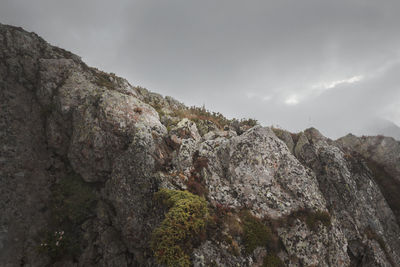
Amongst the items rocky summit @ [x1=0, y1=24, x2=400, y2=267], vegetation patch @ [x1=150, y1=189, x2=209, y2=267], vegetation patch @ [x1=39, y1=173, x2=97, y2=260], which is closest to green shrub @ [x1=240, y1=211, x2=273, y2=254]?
rocky summit @ [x1=0, y1=24, x2=400, y2=267]

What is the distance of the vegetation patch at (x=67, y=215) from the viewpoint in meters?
11.2

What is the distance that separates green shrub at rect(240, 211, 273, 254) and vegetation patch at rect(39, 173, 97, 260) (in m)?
11.3

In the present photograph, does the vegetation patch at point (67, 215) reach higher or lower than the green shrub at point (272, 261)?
higher

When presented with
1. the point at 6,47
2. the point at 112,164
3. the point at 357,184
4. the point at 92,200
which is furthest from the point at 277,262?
the point at 6,47

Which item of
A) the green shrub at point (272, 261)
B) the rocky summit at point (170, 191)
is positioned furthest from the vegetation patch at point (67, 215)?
the green shrub at point (272, 261)

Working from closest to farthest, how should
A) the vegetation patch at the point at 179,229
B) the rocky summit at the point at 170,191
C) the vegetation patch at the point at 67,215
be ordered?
the vegetation patch at the point at 179,229
the rocky summit at the point at 170,191
the vegetation patch at the point at 67,215

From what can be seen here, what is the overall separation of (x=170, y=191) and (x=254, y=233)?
5070 mm

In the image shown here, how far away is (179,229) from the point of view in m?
7.70

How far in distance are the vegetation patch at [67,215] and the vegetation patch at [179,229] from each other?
7841 millimetres

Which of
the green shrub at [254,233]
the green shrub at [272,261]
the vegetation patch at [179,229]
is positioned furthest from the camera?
the green shrub at [254,233]

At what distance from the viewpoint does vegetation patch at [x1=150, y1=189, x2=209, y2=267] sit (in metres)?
7.15

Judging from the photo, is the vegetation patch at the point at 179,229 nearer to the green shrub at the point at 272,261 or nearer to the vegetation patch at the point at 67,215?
the green shrub at the point at 272,261

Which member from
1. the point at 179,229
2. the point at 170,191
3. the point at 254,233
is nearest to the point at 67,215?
the point at 170,191

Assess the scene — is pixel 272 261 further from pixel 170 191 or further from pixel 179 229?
pixel 170 191
